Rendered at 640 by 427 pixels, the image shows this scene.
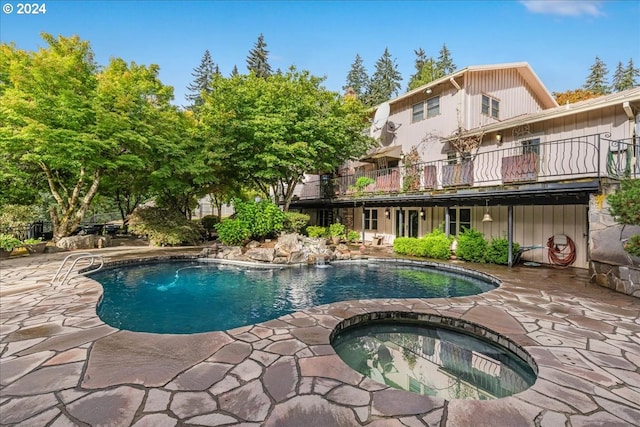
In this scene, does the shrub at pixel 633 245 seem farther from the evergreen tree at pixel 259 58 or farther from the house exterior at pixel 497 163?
the evergreen tree at pixel 259 58

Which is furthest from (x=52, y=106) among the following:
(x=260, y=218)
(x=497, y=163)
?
(x=497, y=163)

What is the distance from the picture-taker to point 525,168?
10031 mm

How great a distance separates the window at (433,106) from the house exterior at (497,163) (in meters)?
0.05

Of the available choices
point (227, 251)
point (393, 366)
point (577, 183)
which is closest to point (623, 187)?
point (577, 183)

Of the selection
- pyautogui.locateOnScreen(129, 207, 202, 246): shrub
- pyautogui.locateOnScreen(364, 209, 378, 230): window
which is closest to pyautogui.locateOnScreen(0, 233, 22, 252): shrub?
pyautogui.locateOnScreen(129, 207, 202, 246): shrub

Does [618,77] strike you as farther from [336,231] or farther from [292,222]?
[292,222]

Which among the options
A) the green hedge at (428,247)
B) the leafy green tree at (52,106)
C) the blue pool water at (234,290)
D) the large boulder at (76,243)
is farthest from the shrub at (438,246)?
the large boulder at (76,243)

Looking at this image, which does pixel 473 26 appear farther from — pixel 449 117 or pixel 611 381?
pixel 611 381

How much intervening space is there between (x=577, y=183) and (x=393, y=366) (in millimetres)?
6924

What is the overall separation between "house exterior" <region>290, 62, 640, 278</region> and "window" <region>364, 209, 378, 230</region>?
55 mm

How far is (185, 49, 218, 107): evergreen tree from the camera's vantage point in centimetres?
4000

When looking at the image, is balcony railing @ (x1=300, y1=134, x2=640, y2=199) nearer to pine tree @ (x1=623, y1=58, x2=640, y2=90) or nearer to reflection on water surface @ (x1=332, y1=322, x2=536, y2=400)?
reflection on water surface @ (x1=332, y1=322, x2=536, y2=400)

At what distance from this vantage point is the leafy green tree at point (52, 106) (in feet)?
35.0

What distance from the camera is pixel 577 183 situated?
24.5 feet
